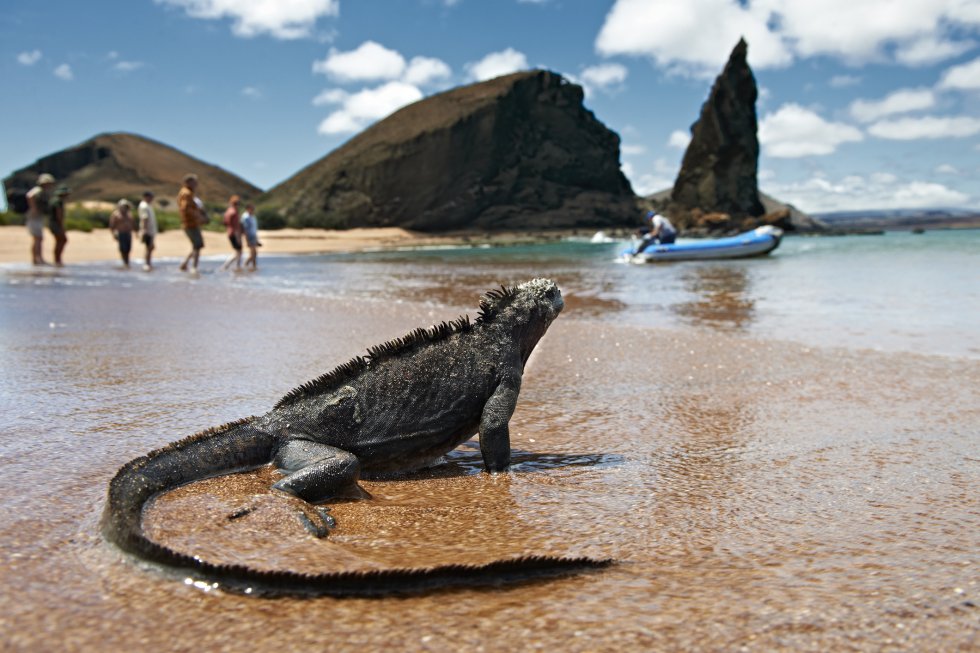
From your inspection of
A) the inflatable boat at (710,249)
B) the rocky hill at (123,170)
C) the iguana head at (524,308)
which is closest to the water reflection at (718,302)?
the iguana head at (524,308)

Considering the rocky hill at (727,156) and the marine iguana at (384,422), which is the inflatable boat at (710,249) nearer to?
the marine iguana at (384,422)

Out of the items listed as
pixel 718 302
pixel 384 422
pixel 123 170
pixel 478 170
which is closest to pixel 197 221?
pixel 718 302

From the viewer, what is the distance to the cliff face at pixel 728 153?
101 m

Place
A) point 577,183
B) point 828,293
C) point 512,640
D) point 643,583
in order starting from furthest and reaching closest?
1. point 577,183
2. point 828,293
3. point 643,583
4. point 512,640

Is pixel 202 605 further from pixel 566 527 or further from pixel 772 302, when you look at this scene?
pixel 772 302

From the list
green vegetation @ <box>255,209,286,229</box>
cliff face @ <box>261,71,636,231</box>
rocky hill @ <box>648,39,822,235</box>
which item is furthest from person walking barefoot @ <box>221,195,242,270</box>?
rocky hill @ <box>648,39,822,235</box>

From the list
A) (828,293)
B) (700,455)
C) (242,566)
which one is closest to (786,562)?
(700,455)

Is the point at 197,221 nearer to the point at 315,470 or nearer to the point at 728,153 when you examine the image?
the point at 315,470

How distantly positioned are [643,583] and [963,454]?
263 centimetres

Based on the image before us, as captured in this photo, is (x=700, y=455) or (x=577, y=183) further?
(x=577, y=183)

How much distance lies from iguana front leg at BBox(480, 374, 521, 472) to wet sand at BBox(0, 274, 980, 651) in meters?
0.13

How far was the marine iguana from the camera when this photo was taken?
122 inches

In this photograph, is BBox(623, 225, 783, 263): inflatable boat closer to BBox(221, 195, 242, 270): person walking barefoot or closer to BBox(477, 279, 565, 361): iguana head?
BBox(221, 195, 242, 270): person walking barefoot

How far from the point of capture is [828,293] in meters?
15.4
